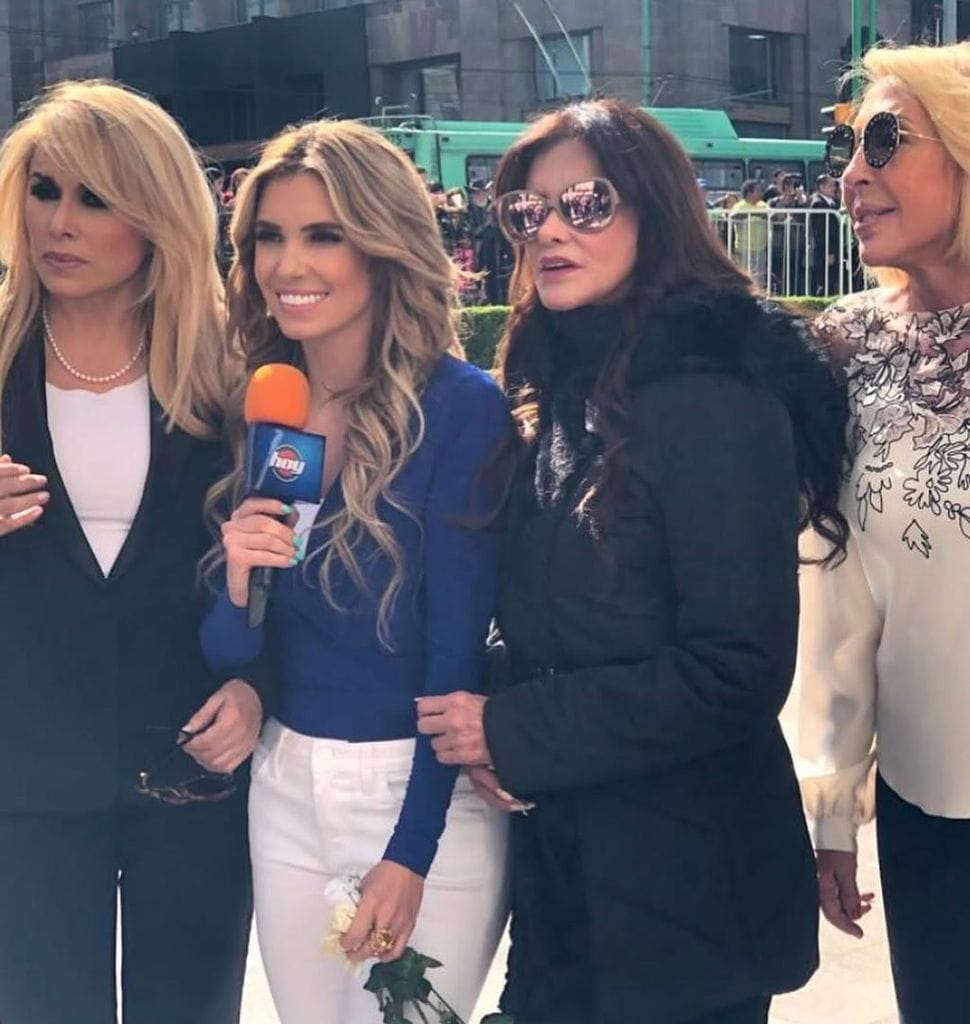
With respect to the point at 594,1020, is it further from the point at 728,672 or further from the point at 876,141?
the point at 876,141

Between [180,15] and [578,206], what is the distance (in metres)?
43.8

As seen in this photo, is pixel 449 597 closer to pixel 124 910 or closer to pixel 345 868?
pixel 345 868

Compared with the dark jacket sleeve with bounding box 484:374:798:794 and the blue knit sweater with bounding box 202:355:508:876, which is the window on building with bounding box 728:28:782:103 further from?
the dark jacket sleeve with bounding box 484:374:798:794

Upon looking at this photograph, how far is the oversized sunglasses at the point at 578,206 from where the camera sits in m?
2.45

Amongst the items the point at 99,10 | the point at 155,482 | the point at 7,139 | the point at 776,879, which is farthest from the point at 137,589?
the point at 99,10

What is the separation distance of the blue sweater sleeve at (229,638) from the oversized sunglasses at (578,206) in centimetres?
79

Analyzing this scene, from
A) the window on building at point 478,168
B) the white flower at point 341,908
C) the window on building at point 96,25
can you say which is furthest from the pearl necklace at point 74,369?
the window on building at point 96,25

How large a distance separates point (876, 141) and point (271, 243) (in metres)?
1.04

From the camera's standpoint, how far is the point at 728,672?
2271mm

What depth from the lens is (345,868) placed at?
8.28 feet

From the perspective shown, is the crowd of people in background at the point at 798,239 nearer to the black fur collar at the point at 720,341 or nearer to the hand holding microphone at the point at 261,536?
the black fur collar at the point at 720,341

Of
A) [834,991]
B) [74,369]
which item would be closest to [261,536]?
[74,369]

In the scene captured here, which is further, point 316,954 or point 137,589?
point 137,589

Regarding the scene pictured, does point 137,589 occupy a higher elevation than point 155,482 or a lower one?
lower
